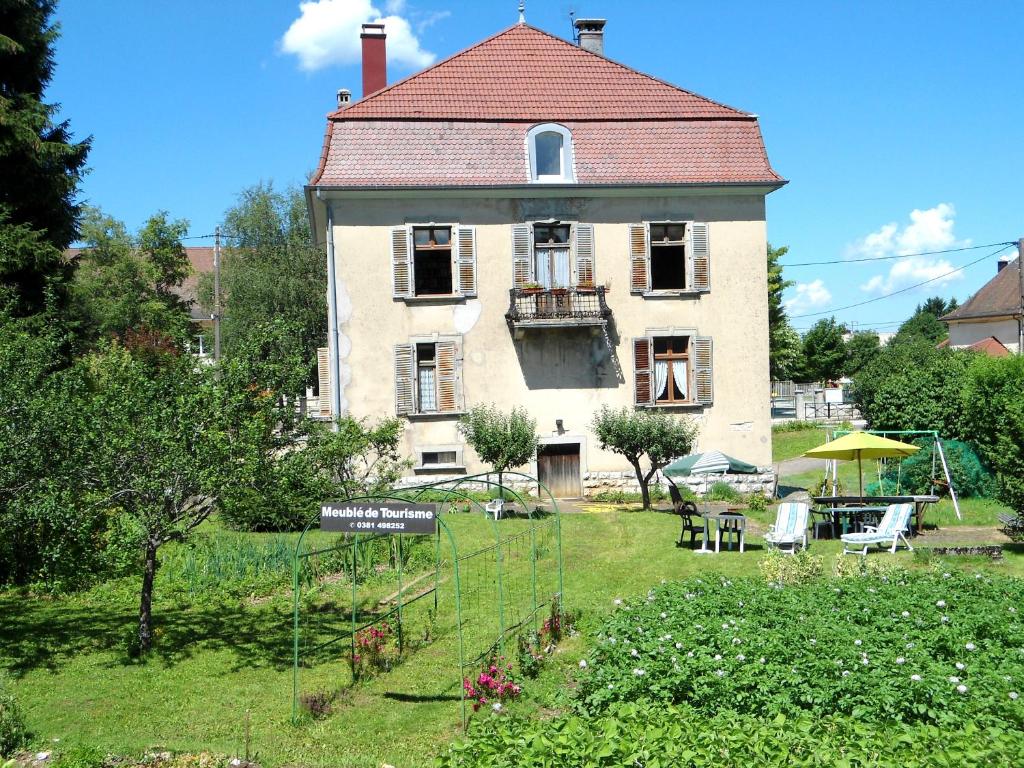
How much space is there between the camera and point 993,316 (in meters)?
51.6

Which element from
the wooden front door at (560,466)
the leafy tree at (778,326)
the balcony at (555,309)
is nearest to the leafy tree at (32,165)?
the balcony at (555,309)

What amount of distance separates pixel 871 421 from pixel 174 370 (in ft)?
69.8

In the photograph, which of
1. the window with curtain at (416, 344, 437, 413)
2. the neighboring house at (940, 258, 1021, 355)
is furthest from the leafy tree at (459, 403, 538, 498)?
the neighboring house at (940, 258, 1021, 355)

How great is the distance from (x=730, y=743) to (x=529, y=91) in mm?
20545

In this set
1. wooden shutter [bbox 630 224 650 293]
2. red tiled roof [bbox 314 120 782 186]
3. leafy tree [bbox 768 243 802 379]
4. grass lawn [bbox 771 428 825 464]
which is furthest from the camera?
leafy tree [bbox 768 243 802 379]

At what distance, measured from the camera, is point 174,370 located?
11508 mm

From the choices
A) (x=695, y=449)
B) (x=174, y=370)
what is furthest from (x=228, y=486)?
(x=695, y=449)

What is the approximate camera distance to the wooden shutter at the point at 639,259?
24062mm

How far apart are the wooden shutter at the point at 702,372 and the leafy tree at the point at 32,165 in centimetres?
1446

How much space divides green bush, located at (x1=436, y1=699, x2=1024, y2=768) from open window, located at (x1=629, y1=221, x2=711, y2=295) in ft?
56.1

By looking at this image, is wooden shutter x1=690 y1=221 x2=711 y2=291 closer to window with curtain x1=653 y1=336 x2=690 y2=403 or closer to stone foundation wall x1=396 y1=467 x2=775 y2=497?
window with curtain x1=653 y1=336 x2=690 y2=403

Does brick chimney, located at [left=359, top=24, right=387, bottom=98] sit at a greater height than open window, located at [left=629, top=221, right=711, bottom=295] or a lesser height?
greater

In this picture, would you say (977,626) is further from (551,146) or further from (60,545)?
(551,146)

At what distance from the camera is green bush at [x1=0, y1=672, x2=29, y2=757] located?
332 inches
